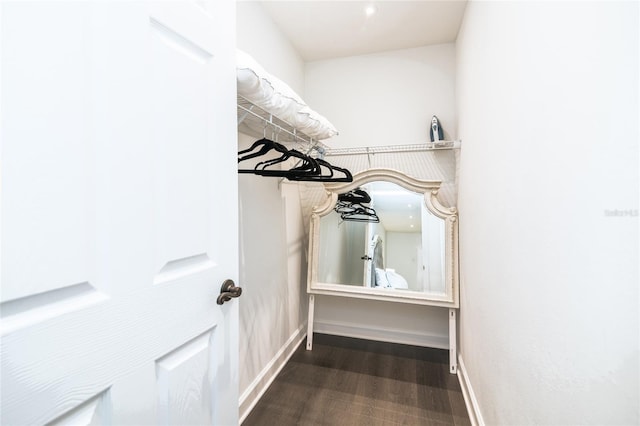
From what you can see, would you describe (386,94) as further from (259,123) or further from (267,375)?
(267,375)

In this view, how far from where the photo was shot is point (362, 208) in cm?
240

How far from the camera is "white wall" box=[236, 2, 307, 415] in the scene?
1697 millimetres

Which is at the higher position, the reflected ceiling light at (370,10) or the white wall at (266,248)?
the reflected ceiling light at (370,10)

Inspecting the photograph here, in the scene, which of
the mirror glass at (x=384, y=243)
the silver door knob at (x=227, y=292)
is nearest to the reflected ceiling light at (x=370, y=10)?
the mirror glass at (x=384, y=243)

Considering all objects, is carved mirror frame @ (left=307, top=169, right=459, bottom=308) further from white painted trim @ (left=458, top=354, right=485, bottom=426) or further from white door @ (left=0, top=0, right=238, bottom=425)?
white door @ (left=0, top=0, right=238, bottom=425)

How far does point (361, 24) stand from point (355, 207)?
4.46ft

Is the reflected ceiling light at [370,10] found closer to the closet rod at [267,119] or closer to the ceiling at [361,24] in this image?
the ceiling at [361,24]

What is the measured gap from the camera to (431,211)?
2215 millimetres

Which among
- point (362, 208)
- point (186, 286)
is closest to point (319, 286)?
point (362, 208)

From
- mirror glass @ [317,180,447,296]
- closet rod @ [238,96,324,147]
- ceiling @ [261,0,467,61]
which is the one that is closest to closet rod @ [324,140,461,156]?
mirror glass @ [317,180,447,296]

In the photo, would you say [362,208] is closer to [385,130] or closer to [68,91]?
[385,130]

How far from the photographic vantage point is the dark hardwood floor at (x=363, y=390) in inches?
63.9

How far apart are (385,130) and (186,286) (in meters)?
2.15

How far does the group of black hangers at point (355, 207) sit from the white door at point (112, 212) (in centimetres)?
157
